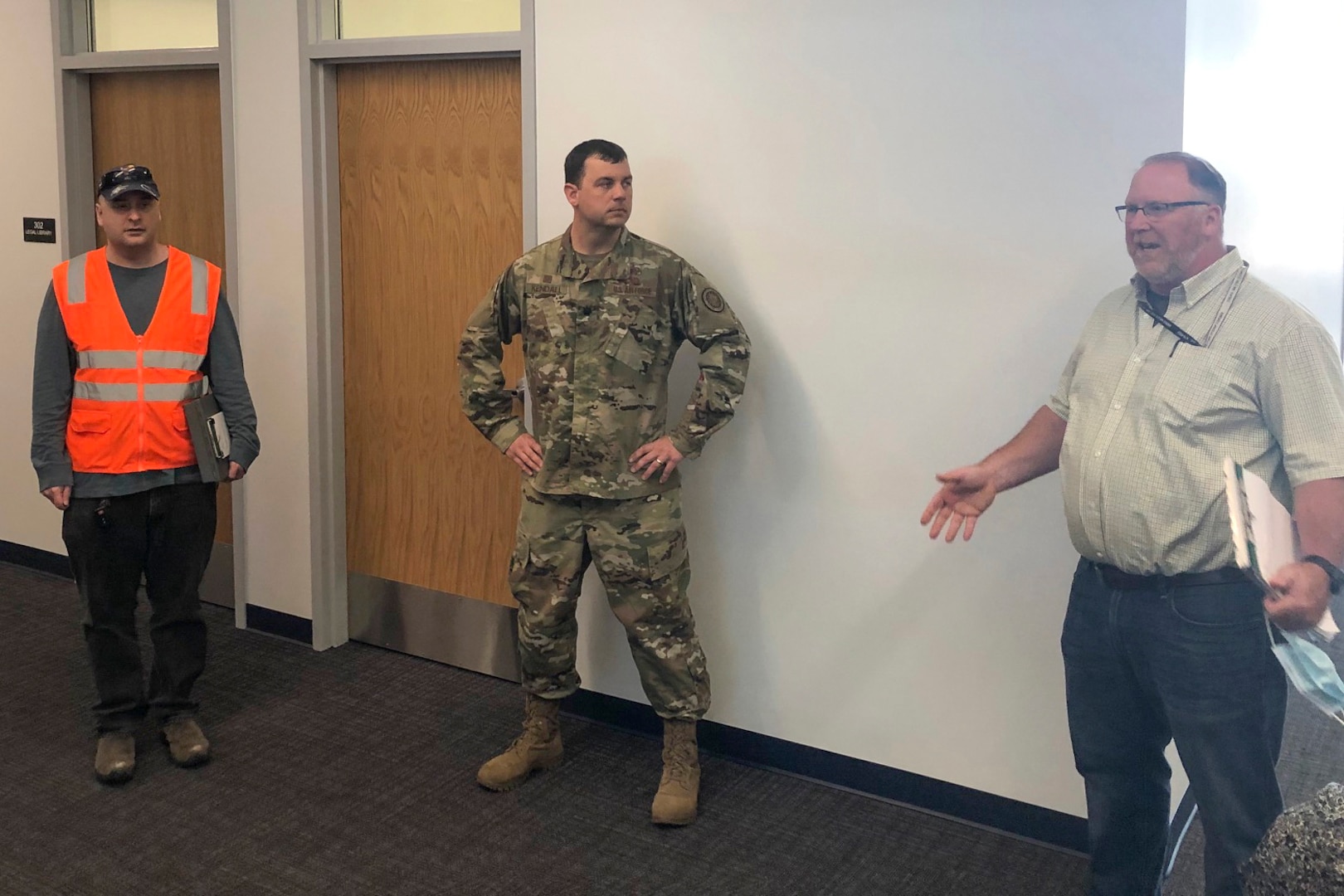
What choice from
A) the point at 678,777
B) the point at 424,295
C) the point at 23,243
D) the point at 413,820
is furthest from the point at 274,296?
the point at 678,777

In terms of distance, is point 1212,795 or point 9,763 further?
point 9,763

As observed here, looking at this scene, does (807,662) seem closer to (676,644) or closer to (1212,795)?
(676,644)

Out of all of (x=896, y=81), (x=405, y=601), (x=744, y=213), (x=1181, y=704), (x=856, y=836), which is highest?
(x=896, y=81)

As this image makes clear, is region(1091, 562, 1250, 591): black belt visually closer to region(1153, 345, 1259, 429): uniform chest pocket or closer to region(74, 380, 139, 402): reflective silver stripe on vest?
region(1153, 345, 1259, 429): uniform chest pocket

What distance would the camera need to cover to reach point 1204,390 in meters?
1.83

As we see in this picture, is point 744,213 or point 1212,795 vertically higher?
point 744,213

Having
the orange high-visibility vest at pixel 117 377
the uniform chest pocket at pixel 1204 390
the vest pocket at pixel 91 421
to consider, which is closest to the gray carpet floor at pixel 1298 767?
the uniform chest pocket at pixel 1204 390

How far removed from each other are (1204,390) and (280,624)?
313cm

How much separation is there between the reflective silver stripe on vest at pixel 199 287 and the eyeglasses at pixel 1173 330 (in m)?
2.29

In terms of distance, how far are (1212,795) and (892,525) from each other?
106 centimetres

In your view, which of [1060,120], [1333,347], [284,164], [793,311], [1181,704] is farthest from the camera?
[284,164]

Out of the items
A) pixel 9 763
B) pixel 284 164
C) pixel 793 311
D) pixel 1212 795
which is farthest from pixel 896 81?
pixel 9 763

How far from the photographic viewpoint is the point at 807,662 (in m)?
3.00

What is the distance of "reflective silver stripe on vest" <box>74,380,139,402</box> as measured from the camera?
2977mm
